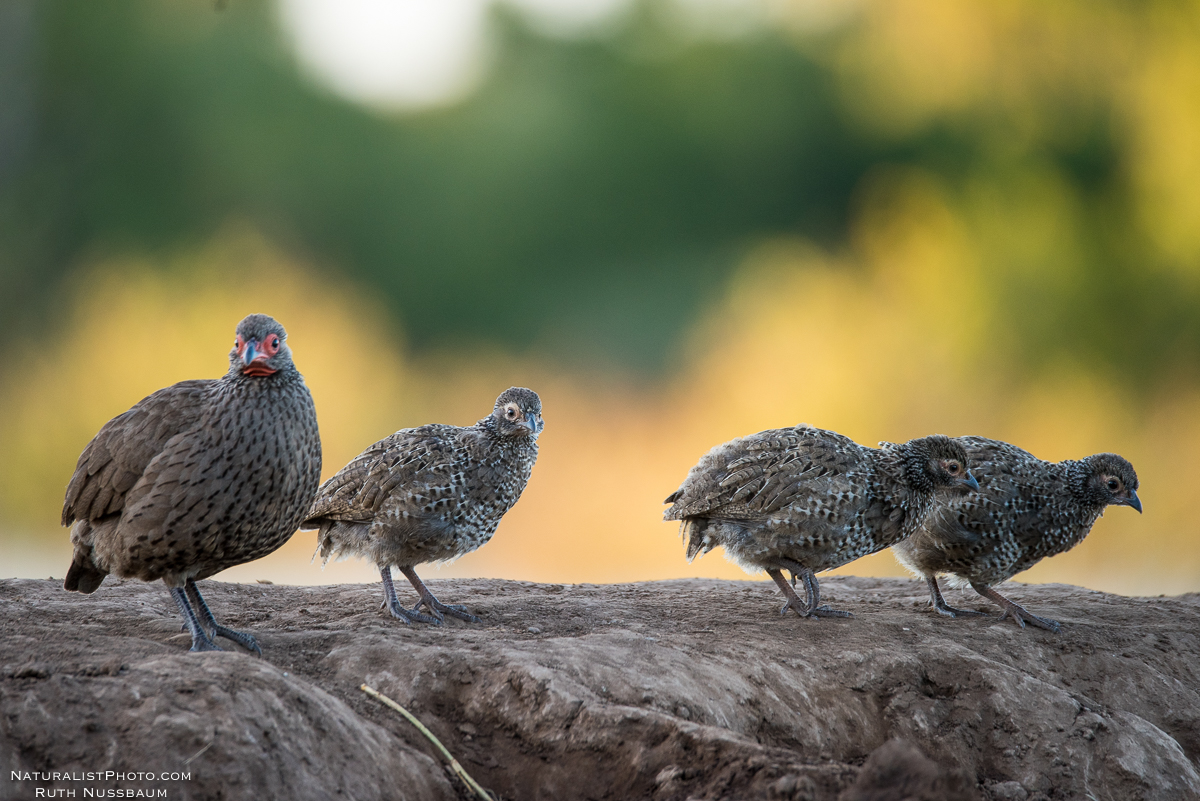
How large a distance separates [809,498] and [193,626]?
A: 3.07 m

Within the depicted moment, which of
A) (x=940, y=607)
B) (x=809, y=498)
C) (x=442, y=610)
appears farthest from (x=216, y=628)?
(x=940, y=607)

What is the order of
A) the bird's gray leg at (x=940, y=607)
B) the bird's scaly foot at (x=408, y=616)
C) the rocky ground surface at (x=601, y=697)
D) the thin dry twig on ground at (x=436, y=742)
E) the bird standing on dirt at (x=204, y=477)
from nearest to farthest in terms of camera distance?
the rocky ground surface at (x=601, y=697), the thin dry twig on ground at (x=436, y=742), the bird standing on dirt at (x=204, y=477), the bird's scaly foot at (x=408, y=616), the bird's gray leg at (x=940, y=607)

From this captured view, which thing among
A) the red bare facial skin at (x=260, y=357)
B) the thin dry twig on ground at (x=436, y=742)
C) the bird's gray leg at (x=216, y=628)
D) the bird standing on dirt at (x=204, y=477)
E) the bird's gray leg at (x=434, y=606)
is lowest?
the thin dry twig on ground at (x=436, y=742)

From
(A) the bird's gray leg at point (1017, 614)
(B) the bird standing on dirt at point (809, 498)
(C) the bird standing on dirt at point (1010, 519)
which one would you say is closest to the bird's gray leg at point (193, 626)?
(B) the bird standing on dirt at point (809, 498)

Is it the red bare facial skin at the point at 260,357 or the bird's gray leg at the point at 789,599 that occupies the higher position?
the red bare facial skin at the point at 260,357

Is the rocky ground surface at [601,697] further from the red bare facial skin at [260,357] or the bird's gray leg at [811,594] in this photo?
the red bare facial skin at [260,357]

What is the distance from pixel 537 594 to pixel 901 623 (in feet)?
6.94

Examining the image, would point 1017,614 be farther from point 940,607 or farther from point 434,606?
point 434,606

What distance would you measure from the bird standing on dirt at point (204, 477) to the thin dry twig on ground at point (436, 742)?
0.63m

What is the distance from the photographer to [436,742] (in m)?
3.54

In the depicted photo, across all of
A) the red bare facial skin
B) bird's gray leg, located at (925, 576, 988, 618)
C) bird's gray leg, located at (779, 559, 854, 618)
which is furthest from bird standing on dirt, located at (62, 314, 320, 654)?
bird's gray leg, located at (925, 576, 988, 618)

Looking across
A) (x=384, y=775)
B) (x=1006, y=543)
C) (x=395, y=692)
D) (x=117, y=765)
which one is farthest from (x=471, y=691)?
(x=1006, y=543)

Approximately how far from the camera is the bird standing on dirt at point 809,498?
5.31m

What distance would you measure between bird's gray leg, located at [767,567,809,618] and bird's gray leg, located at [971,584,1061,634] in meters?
1.12
